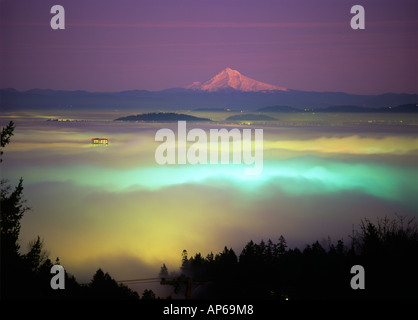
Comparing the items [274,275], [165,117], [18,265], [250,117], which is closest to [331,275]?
[274,275]

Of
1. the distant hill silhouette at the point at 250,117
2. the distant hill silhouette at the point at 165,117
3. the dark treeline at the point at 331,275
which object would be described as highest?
the distant hill silhouette at the point at 250,117

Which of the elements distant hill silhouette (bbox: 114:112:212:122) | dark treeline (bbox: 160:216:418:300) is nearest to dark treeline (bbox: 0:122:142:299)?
dark treeline (bbox: 160:216:418:300)

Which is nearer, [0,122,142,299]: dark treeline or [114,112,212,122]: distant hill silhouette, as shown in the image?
[0,122,142,299]: dark treeline

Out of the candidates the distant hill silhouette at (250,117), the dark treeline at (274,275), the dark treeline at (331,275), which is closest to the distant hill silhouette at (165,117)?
the distant hill silhouette at (250,117)

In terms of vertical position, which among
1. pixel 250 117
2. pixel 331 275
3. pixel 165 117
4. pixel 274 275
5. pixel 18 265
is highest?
pixel 250 117

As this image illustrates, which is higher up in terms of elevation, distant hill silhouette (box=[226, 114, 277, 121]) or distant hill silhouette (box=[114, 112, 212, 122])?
distant hill silhouette (box=[226, 114, 277, 121])

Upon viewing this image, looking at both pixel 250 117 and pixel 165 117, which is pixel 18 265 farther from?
pixel 250 117

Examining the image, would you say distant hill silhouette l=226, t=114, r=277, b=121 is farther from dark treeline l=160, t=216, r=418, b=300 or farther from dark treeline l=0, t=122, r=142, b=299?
dark treeline l=0, t=122, r=142, b=299

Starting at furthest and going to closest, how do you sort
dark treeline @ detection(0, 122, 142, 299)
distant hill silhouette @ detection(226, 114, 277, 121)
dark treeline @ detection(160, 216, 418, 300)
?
distant hill silhouette @ detection(226, 114, 277, 121) → dark treeline @ detection(160, 216, 418, 300) → dark treeline @ detection(0, 122, 142, 299)

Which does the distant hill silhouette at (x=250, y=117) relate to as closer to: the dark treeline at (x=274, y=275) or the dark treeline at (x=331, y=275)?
the dark treeline at (x=331, y=275)

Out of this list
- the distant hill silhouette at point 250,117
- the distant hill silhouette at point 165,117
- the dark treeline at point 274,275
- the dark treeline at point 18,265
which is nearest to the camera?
the dark treeline at point 18,265

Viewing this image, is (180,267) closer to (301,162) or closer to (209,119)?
(209,119)

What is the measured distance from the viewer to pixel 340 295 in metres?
17.5
